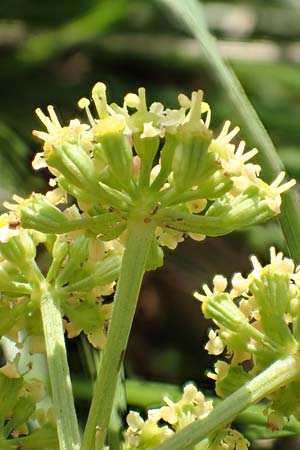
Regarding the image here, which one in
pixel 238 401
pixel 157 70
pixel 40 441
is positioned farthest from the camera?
pixel 157 70

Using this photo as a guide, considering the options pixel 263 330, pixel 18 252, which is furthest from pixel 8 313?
pixel 263 330

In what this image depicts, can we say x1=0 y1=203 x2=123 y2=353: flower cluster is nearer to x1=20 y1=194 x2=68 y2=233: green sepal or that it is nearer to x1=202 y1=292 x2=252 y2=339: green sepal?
x1=20 y1=194 x2=68 y2=233: green sepal

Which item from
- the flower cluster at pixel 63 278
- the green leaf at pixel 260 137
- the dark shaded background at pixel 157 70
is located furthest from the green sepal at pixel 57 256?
the dark shaded background at pixel 157 70

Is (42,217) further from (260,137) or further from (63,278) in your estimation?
(260,137)

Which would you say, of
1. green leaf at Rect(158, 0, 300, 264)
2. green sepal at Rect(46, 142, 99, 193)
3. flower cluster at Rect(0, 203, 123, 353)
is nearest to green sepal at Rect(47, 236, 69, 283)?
flower cluster at Rect(0, 203, 123, 353)

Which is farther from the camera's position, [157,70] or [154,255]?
[157,70]

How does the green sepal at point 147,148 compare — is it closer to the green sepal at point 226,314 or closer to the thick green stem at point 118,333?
the thick green stem at point 118,333

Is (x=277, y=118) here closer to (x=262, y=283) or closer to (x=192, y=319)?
(x=192, y=319)
